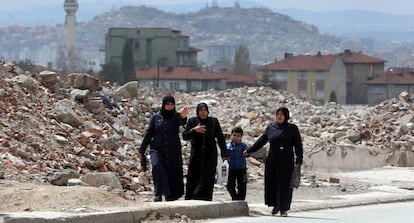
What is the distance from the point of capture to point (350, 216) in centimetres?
1647

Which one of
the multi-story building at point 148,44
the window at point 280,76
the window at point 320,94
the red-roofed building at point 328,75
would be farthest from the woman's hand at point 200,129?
the multi-story building at point 148,44

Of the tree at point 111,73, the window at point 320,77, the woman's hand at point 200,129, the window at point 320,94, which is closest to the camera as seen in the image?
the woman's hand at point 200,129

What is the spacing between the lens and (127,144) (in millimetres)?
22172

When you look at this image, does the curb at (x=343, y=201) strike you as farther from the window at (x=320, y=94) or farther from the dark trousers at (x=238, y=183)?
the window at (x=320, y=94)

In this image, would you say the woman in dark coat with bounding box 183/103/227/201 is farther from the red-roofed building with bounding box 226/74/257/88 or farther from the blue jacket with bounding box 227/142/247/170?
the red-roofed building with bounding box 226/74/257/88

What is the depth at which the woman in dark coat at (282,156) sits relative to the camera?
15.7 metres

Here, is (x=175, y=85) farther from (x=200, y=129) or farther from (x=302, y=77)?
(x=200, y=129)

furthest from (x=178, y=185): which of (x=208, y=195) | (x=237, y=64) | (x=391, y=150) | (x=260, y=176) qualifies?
(x=237, y=64)

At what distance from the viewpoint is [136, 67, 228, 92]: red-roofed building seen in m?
121

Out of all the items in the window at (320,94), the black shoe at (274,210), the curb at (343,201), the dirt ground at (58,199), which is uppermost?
the dirt ground at (58,199)

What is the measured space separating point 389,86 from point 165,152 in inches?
4309

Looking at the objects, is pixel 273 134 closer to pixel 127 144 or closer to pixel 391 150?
pixel 127 144

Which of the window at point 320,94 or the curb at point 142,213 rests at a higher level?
the curb at point 142,213

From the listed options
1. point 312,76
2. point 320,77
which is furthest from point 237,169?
point 312,76
